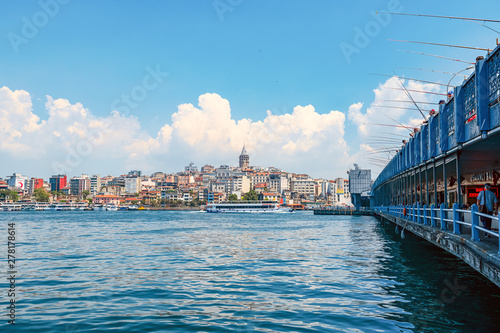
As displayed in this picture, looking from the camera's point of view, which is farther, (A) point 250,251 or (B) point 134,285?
(A) point 250,251

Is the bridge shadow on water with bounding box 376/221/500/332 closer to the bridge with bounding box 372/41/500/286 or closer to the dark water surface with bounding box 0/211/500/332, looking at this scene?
the dark water surface with bounding box 0/211/500/332

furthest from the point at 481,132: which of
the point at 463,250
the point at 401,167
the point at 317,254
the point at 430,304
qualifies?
the point at 401,167

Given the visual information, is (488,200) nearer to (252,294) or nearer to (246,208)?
(252,294)

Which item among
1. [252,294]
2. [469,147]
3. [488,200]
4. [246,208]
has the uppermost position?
[469,147]

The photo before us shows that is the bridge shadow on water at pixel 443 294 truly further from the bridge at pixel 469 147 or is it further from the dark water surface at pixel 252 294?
the bridge at pixel 469 147

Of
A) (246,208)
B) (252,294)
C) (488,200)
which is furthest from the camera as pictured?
(246,208)

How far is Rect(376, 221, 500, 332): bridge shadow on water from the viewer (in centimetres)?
897

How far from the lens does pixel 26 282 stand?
46.6ft

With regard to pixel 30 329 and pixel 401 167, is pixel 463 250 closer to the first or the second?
pixel 30 329

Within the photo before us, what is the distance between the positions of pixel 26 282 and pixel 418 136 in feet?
69.1

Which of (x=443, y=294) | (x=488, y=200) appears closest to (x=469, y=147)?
(x=488, y=200)

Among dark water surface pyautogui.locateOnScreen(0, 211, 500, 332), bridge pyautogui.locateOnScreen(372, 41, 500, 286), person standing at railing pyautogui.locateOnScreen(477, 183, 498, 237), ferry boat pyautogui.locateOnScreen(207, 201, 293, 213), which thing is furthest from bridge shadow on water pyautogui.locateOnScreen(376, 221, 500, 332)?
ferry boat pyautogui.locateOnScreen(207, 201, 293, 213)

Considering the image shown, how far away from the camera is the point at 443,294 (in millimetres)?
11945

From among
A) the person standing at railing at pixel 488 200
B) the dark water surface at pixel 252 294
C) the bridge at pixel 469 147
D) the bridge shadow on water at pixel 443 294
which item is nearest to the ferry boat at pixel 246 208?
the bridge at pixel 469 147
